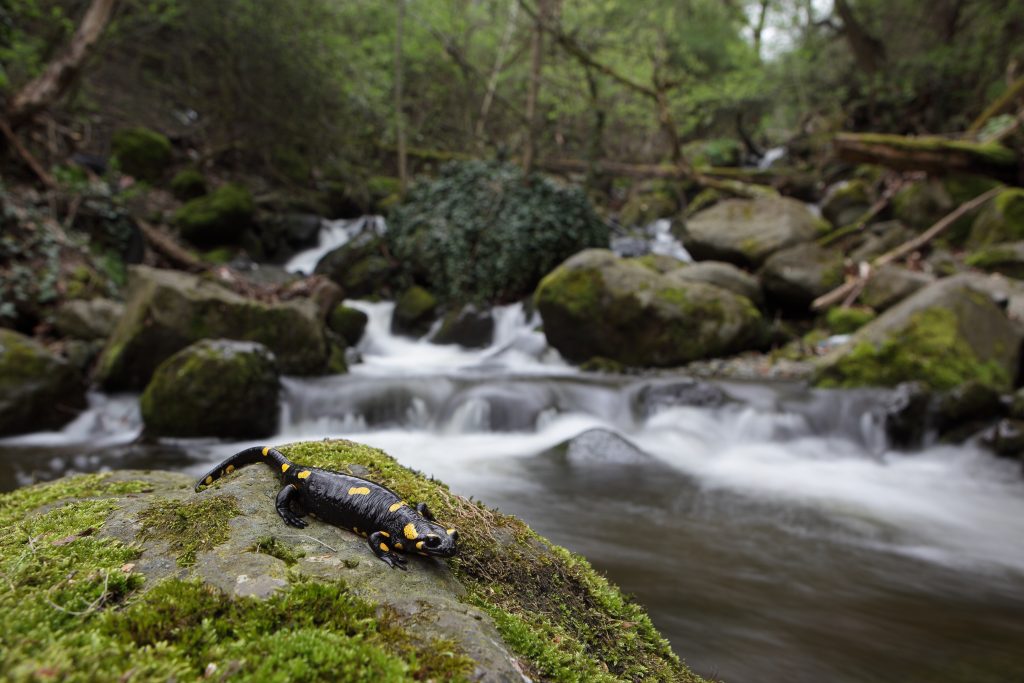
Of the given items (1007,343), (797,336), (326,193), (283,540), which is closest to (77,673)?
(283,540)

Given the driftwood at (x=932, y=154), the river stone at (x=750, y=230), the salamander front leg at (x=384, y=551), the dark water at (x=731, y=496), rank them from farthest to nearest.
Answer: the river stone at (x=750, y=230), the driftwood at (x=932, y=154), the dark water at (x=731, y=496), the salamander front leg at (x=384, y=551)

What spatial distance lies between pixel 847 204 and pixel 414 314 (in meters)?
11.8

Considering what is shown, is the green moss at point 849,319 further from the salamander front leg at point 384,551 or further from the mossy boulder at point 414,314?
the salamander front leg at point 384,551

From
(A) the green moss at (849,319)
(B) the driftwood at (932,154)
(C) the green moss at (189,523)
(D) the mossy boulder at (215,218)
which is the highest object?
(B) the driftwood at (932,154)

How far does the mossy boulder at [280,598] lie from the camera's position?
130 cm

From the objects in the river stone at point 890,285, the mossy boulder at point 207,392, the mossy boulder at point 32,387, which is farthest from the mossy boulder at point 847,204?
the mossy boulder at point 32,387

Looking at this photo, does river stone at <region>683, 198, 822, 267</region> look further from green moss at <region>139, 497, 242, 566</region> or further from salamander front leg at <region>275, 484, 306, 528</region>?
green moss at <region>139, 497, 242, 566</region>

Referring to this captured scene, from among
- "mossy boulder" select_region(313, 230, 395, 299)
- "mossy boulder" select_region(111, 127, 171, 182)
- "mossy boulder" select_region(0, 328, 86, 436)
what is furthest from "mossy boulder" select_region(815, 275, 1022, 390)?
"mossy boulder" select_region(111, 127, 171, 182)

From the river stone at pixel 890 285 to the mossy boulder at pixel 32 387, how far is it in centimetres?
1339

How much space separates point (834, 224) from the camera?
607 inches

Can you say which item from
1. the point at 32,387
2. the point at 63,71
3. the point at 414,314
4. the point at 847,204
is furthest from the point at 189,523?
the point at 847,204

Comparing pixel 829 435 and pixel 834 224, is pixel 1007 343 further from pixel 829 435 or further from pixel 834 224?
pixel 834 224

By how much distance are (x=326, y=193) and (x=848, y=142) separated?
14932mm

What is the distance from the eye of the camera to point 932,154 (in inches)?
496
